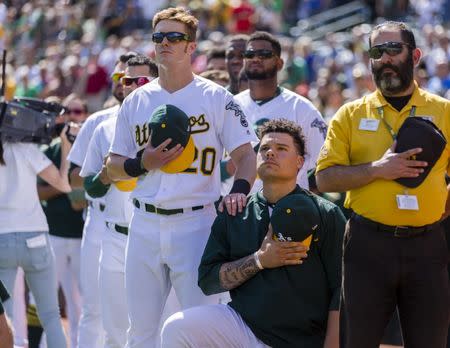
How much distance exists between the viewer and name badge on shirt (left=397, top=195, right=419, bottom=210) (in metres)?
4.99

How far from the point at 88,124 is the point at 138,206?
62.4 inches

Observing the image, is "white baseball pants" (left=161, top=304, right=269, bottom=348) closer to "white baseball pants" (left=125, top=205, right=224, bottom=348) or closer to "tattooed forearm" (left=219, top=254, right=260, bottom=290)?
"tattooed forearm" (left=219, top=254, right=260, bottom=290)

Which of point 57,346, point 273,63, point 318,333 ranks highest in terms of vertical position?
point 273,63

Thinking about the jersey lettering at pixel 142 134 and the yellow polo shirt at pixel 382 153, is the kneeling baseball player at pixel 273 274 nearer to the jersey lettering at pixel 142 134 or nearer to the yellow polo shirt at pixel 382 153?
the yellow polo shirt at pixel 382 153

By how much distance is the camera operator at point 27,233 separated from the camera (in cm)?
693

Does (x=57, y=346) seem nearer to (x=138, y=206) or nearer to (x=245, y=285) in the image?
(x=138, y=206)

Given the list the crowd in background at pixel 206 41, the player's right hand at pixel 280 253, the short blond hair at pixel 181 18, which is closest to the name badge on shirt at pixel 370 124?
the player's right hand at pixel 280 253

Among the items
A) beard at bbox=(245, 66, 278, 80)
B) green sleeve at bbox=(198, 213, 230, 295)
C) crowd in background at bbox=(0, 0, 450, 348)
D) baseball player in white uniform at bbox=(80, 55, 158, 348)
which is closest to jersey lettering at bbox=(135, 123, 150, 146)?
baseball player in white uniform at bbox=(80, 55, 158, 348)

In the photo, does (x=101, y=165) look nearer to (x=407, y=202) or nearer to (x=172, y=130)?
(x=172, y=130)

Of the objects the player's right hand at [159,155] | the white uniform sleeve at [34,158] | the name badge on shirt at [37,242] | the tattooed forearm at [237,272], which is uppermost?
the player's right hand at [159,155]

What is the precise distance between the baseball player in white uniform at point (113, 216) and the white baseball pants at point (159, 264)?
652 mm

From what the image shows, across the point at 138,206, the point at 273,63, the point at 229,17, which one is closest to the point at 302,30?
the point at 229,17

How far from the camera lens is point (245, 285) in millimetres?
5344

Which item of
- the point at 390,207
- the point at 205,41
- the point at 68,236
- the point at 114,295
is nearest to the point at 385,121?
the point at 390,207
